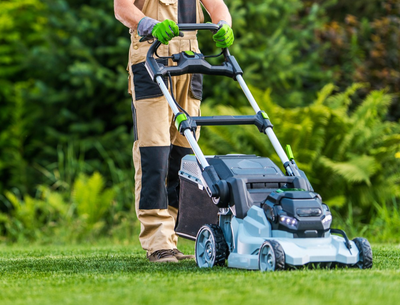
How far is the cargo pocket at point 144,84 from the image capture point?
3.78 meters

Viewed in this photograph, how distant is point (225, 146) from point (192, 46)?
3495 mm

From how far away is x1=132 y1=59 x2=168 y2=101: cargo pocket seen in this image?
12.4 feet

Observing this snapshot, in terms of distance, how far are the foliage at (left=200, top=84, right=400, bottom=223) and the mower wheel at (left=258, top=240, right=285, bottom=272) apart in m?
3.62

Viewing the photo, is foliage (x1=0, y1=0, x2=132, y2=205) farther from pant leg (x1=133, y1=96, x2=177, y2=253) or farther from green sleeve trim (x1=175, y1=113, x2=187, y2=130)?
green sleeve trim (x1=175, y1=113, x2=187, y2=130)

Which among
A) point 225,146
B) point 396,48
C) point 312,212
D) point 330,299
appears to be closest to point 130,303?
point 330,299

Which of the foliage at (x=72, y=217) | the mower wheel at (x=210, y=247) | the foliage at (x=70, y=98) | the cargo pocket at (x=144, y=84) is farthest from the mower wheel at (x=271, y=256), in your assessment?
the foliage at (x=70, y=98)

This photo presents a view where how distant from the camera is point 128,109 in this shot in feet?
27.1

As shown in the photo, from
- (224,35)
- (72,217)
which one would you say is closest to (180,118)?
(224,35)

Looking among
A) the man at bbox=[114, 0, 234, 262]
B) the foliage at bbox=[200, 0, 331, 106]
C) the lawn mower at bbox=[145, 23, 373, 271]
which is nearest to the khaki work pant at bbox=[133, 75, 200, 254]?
the man at bbox=[114, 0, 234, 262]

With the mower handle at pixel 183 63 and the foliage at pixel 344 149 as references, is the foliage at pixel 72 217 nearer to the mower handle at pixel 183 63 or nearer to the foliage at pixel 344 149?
the foliage at pixel 344 149

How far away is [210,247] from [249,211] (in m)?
0.33

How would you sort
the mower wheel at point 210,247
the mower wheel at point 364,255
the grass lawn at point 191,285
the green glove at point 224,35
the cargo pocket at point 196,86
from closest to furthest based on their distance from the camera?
the grass lawn at point 191,285, the mower wheel at point 364,255, the mower wheel at point 210,247, the green glove at point 224,35, the cargo pocket at point 196,86

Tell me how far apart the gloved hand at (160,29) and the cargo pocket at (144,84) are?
0.26 metres

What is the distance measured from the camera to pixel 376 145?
7.03 meters
